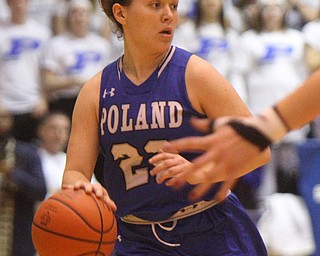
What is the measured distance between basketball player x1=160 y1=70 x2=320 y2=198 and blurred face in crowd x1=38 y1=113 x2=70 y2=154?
16.1 feet

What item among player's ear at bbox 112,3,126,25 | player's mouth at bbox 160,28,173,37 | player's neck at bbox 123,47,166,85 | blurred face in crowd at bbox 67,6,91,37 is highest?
player's ear at bbox 112,3,126,25

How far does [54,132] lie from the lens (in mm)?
7516

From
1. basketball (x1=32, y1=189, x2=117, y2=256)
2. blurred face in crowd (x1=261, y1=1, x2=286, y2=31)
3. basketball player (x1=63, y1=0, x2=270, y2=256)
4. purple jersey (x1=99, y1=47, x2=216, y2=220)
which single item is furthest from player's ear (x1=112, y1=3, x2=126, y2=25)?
blurred face in crowd (x1=261, y1=1, x2=286, y2=31)

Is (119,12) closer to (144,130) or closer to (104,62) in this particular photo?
(144,130)

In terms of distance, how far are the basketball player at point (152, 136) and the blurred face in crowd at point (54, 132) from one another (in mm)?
3411

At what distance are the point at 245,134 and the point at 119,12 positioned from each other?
→ 1738 mm

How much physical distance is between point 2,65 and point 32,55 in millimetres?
304

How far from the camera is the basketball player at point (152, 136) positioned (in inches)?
153

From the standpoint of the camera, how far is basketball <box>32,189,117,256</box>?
3.76 metres

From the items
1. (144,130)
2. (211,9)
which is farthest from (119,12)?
(211,9)

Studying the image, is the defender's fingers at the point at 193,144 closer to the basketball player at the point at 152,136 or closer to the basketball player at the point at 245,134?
the basketball player at the point at 245,134

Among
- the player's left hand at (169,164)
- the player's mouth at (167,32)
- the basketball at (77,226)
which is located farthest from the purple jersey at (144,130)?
the player's left hand at (169,164)

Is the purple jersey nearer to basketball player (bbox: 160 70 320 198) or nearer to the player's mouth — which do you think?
the player's mouth

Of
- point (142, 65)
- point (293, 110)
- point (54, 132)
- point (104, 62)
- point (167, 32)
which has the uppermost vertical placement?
point (293, 110)
